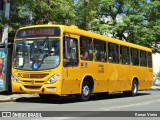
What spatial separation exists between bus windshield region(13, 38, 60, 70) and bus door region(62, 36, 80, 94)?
1.30 ft

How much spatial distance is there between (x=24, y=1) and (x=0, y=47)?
3159 millimetres

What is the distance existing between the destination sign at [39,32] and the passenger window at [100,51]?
2890mm

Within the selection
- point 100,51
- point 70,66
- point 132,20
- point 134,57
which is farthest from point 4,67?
point 132,20

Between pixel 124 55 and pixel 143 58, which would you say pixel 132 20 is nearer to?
pixel 143 58

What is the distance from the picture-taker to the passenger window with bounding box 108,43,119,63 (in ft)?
66.6

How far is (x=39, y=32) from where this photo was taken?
1680 centimetres

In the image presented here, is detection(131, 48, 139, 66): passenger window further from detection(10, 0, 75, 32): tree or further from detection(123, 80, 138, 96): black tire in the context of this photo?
detection(10, 0, 75, 32): tree

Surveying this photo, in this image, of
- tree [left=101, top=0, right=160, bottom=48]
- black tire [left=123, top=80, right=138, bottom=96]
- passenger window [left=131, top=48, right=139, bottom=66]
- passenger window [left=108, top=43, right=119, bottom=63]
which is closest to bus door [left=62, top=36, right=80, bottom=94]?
passenger window [left=108, top=43, right=119, bottom=63]

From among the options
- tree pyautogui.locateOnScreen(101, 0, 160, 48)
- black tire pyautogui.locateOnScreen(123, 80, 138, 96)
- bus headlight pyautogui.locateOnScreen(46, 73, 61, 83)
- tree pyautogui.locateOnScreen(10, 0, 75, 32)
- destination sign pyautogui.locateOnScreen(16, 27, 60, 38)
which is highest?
tree pyautogui.locateOnScreen(101, 0, 160, 48)

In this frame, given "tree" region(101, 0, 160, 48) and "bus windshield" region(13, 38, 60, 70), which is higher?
"tree" region(101, 0, 160, 48)

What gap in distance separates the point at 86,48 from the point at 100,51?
4.95 feet

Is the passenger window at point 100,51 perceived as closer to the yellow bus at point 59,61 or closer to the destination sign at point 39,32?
the yellow bus at point 59,61

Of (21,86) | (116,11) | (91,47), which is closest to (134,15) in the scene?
(116,11)

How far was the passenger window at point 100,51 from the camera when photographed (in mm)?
18859
